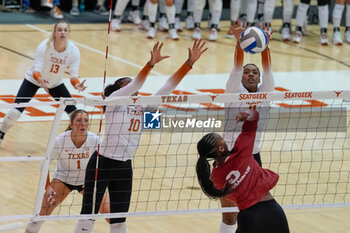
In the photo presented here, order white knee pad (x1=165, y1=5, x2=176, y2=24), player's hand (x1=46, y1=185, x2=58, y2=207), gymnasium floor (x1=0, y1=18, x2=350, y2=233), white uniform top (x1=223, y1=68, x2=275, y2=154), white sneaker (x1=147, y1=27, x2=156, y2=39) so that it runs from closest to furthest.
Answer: white uniform top (x1=223, y1=68, x2=275, y2=154) → player's hand (x1=46, y1=185, x2=58, y2=207) → gymnasium floor (x1=0, y1=18, x2=350, y2=233) → white knee pad (x1=165, y1=5, x2=176, y2=24) → white sneaker (x1=147, y1=27, x2=156, y2=39)

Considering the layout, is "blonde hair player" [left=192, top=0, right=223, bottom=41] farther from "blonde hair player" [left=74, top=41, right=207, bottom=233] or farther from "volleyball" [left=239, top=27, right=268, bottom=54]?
"blonde hair player" [left=74, top=41, right=207, bottom=233]

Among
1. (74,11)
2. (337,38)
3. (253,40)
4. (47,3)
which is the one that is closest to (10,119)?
(253,40)

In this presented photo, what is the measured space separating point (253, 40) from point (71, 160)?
2208 millimetres

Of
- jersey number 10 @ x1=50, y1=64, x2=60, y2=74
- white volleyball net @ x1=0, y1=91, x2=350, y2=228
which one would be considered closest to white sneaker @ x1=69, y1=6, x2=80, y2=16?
white volleyball net @ x1=0, y1=91, x2=350, y2=228

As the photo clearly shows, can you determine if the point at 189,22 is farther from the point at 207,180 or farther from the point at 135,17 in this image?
the point at 207,180

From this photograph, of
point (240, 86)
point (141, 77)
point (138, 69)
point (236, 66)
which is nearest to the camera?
point (141, 77)

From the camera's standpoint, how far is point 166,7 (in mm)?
17828

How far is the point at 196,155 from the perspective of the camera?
11219 millimetres

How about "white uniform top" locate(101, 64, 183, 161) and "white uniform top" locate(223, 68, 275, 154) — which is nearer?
"white uniform top" locate(101, 64, 183, 161)

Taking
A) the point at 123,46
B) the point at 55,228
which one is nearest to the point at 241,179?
the point at 55,228

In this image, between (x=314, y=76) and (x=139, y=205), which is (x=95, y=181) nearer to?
(x=139, y=205)

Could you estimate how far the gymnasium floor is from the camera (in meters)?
9.01

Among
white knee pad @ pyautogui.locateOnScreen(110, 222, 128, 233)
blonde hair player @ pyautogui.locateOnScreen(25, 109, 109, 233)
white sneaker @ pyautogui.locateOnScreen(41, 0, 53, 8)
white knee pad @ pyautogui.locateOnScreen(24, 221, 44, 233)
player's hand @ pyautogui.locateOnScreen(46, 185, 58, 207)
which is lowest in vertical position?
white knee pad @ pyautogui.locateOnScreen(24, 221, 44, 233)

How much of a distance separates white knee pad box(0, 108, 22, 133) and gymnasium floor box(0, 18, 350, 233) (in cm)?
27
